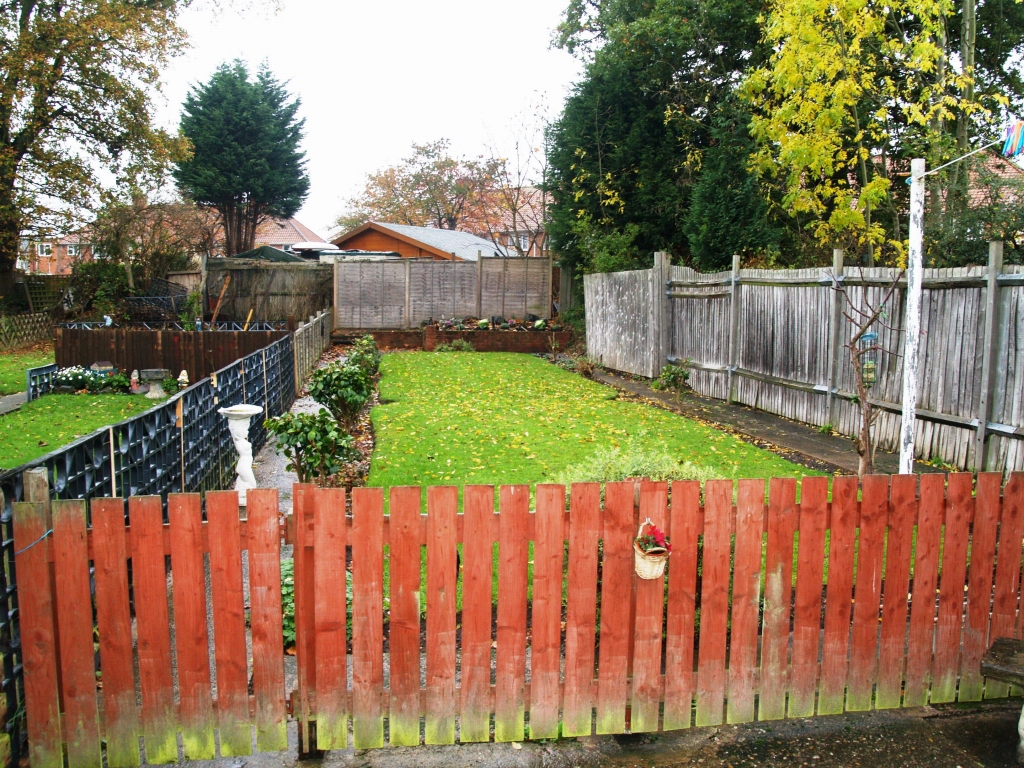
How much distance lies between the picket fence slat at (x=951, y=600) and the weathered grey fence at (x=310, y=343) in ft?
37.4

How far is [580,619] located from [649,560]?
0.40 meters

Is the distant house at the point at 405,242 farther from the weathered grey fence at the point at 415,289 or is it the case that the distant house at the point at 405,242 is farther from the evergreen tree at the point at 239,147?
the evergreen tree at the point at 239,147

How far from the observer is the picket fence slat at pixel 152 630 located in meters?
3.12

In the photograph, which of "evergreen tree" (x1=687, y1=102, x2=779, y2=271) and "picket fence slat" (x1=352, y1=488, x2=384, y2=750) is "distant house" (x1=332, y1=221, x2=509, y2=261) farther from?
"picket fence slat" (x1=352, y1=488, x2=384, y2=750)

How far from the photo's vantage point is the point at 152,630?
3141 mm

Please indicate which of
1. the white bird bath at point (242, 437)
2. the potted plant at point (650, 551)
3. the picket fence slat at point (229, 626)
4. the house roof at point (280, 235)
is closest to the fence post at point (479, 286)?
the white bird bath at point (242, 437)

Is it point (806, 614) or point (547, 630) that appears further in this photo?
point (806, 614)

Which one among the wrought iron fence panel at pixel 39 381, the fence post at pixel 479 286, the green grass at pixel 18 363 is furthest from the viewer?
the fence post at pixel 479 286

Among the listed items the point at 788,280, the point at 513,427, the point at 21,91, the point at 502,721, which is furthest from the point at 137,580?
the point at 21,91

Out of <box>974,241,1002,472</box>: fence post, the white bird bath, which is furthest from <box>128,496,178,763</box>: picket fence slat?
<box>974,241,1002,472</box>: fence post

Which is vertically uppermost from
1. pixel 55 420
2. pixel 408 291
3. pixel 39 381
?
pixel 408 291

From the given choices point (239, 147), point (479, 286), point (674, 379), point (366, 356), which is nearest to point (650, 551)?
point (674, 379)

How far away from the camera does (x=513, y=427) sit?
10336mm

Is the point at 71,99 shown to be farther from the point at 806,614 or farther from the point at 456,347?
the point at 806,614
